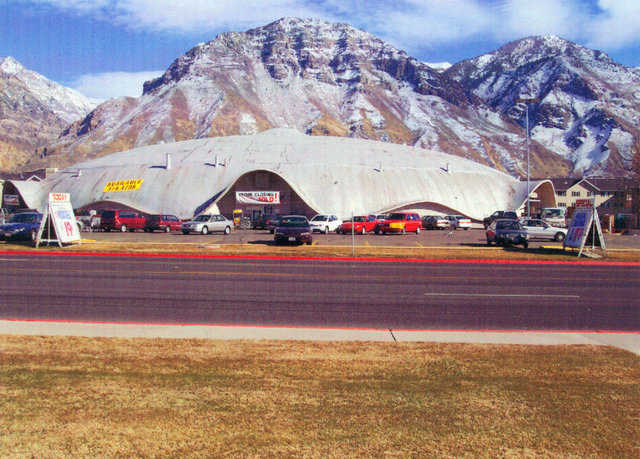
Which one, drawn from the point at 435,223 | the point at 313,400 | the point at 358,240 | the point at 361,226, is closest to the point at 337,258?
the point at 358,240

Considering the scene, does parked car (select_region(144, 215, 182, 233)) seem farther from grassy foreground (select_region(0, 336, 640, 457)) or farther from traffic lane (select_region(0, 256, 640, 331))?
grassy foreground (select_region(0, 336, 640, 457))

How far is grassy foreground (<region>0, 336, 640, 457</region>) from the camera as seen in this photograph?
15.8 feet

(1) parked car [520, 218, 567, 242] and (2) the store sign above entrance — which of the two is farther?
(2) the store sign above entrance

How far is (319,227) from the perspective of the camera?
47031 mm

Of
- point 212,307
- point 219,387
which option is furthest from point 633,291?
point 219,387

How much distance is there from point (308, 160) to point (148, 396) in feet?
202

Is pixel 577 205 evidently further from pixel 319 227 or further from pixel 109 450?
pixel 109 450

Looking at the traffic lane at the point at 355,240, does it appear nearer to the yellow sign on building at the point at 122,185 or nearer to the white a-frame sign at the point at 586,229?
the white a-frame sign at the point at 586,229

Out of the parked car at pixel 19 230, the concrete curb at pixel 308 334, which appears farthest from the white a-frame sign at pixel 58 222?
the concrete curb at pixel 308 334

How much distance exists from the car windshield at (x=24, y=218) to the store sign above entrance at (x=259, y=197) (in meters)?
28.3

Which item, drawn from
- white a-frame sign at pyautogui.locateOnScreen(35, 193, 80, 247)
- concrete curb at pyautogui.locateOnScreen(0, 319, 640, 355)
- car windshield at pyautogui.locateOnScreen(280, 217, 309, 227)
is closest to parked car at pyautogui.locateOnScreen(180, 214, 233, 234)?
car windshield at pyautogui.locateOnScreen(280, 217, 309, 227)

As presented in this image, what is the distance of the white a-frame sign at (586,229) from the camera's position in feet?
85.2

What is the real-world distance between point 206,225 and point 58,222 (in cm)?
1528

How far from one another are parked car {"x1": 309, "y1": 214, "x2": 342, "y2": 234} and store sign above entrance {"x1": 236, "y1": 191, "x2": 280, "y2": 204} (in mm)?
12618
